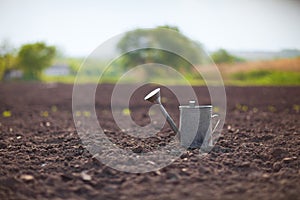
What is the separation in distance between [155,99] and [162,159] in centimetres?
75

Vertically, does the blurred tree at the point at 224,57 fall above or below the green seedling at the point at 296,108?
above

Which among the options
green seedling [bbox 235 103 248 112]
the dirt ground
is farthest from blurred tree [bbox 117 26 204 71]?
the dirt ground

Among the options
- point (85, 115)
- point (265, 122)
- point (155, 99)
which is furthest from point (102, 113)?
point (155, 99)

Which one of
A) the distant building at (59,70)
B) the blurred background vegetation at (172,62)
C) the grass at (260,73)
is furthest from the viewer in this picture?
the distant building at (59,70)

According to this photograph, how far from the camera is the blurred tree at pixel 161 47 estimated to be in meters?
17.0

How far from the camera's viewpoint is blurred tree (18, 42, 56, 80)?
3111 centimetres

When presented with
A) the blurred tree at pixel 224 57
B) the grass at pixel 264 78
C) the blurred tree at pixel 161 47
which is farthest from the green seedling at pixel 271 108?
the blurred tree at pixel 224 57

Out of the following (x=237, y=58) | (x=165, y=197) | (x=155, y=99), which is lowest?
(x=165, y=197)

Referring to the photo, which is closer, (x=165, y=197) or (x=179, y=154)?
(x=165, y=197)

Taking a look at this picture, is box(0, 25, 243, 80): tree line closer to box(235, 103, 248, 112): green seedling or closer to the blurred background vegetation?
the blurred background vegetation

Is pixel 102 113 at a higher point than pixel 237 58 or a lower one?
lower

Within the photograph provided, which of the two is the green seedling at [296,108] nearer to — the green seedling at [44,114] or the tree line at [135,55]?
the green seedling at [44,114]

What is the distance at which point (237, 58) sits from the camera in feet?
78.9

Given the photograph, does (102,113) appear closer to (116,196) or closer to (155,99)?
(155,99)
